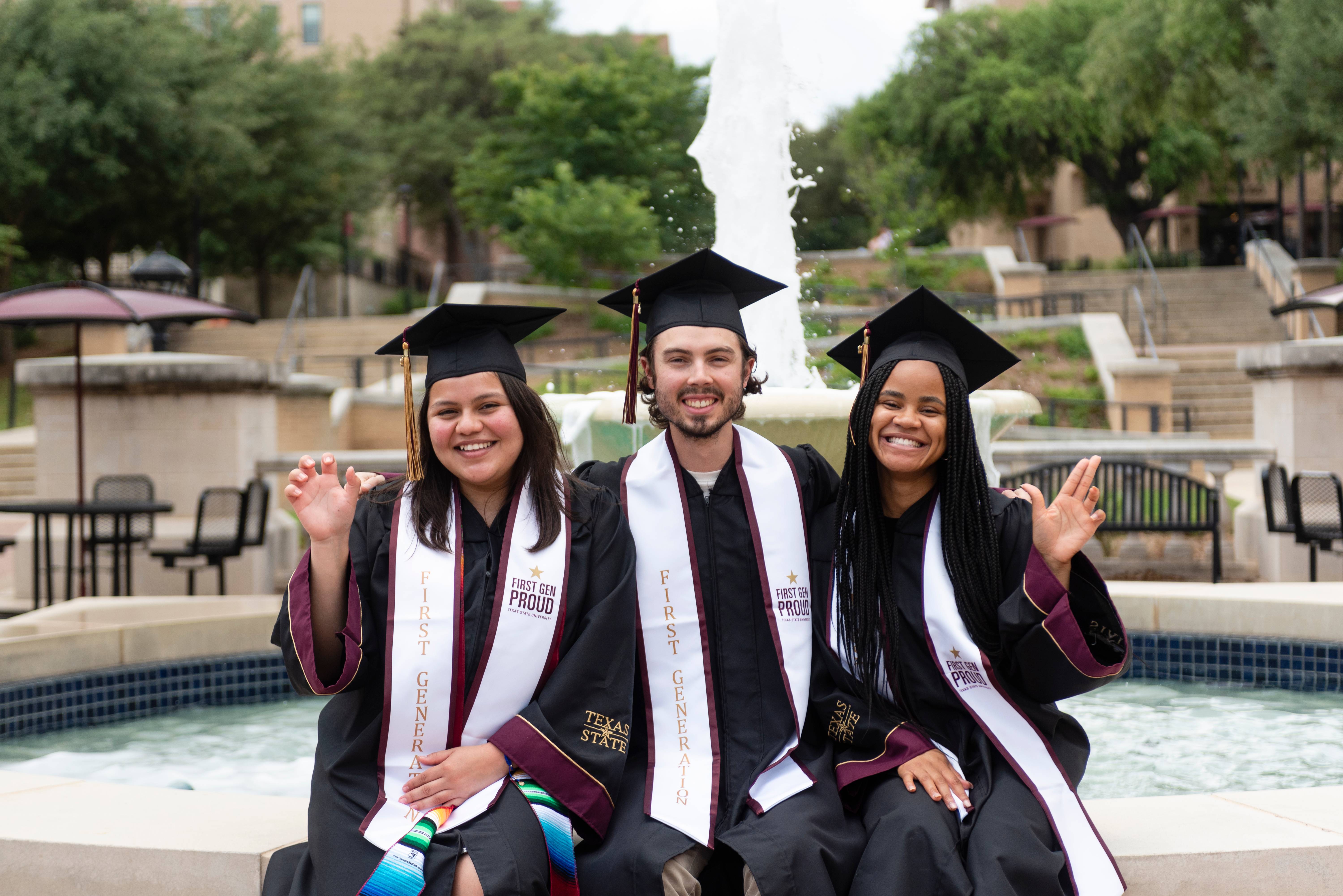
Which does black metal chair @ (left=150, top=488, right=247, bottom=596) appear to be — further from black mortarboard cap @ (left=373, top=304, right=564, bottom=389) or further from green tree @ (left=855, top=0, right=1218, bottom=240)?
green tree @ (left=855, top=0, right=1218, bottom=240)

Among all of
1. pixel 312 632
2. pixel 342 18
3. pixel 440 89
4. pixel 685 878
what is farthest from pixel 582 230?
pixel 342 18

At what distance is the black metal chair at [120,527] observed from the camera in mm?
8531

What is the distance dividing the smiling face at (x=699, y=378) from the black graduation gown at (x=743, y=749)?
14 centimetres

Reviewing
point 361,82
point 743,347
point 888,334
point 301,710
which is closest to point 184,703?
point 301,710

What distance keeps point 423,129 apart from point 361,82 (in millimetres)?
Result: 3104

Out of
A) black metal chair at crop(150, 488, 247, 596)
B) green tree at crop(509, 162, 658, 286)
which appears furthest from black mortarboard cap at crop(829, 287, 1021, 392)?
green tree at crop(509, 162, 658, 286)

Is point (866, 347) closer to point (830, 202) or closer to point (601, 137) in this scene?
point (601, 137)

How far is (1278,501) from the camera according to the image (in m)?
9.30

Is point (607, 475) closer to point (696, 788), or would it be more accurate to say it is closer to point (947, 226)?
point (696, 788)

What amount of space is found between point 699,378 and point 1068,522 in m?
0.99

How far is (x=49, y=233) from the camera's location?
1203 inches

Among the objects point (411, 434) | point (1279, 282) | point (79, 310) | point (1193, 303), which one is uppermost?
point (1279, 282)

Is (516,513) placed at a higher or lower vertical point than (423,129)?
lower

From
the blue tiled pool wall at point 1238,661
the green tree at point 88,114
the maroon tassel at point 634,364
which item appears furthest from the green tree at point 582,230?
the maroon tassel at point 634,364
